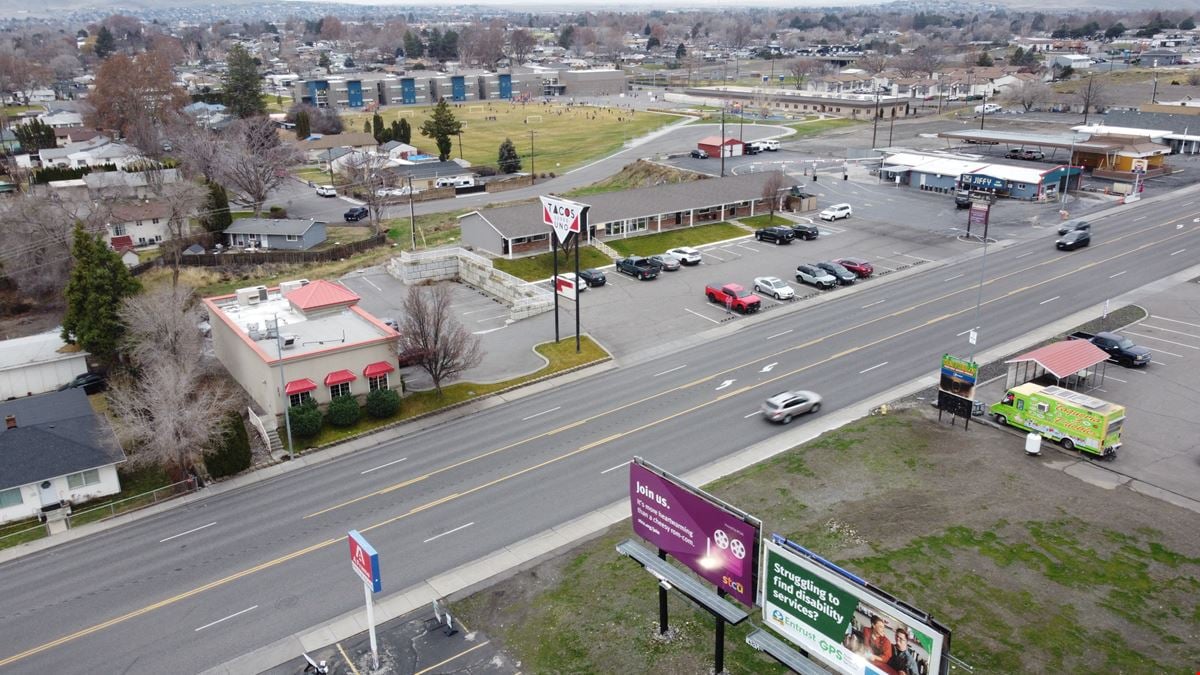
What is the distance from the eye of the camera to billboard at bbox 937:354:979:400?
1538 inches

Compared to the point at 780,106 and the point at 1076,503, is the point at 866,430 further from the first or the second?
the point at 780,106

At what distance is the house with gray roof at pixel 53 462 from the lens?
123 feet

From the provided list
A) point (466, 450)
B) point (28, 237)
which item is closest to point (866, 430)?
point (466, 450)

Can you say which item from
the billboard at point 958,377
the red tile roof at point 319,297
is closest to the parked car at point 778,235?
the billboard at point 958,377

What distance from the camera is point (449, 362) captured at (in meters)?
46.5

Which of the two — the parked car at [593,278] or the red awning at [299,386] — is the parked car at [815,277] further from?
the red awning at [299,386]

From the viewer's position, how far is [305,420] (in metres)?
42.7

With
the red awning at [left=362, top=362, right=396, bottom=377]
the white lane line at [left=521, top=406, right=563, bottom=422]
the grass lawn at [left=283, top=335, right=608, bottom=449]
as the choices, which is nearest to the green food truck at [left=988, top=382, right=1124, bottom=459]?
the white lane line at [left=521, top=406, right=563, bottom=422]

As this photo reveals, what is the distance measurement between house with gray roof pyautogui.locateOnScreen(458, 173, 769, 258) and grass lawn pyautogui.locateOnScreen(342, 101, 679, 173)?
41.0 metres

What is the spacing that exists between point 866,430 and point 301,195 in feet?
291

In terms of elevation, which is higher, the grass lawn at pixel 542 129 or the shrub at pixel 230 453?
the grass lawn at pixel 542 129

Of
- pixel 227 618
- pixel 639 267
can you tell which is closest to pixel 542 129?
pixel 639 267

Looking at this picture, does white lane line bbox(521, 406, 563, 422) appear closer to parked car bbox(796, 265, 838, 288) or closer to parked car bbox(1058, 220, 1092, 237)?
parked car bbox(796, 265, 838, 288)

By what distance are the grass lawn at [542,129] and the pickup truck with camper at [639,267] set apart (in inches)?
2130
